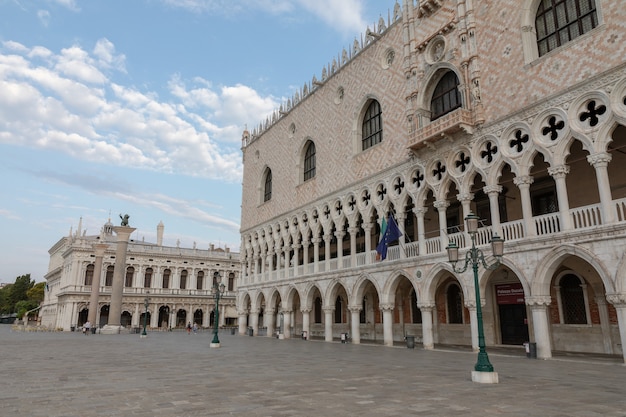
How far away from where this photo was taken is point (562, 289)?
16.7 m

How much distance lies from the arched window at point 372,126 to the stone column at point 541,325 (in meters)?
11.2

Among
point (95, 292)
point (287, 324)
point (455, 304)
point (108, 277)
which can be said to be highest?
point (108, 277)

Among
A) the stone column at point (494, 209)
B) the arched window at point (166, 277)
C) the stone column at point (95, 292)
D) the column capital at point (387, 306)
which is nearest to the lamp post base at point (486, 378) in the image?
the stone column at point (494, 209)

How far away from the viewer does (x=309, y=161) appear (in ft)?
95.6

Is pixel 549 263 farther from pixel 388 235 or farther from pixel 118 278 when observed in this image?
pixel 118 278

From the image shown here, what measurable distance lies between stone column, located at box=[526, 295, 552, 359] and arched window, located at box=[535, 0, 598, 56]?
8.27 m

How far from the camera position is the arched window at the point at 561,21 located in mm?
14109

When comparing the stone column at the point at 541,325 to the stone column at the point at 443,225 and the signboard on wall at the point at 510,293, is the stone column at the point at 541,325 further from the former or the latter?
the stone column at the point at 443,225

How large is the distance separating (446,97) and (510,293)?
28.1 feet

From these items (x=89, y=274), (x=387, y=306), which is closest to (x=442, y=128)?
(x=387, y=306)

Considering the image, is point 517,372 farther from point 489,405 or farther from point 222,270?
point 222,270

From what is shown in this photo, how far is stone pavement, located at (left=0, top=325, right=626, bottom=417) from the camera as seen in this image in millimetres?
6383

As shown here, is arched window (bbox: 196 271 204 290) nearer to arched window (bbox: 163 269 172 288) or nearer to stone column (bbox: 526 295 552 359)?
arched window (bbox: 163 269 172 288)

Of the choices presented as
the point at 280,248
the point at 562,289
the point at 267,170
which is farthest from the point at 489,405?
the point at 267,170
